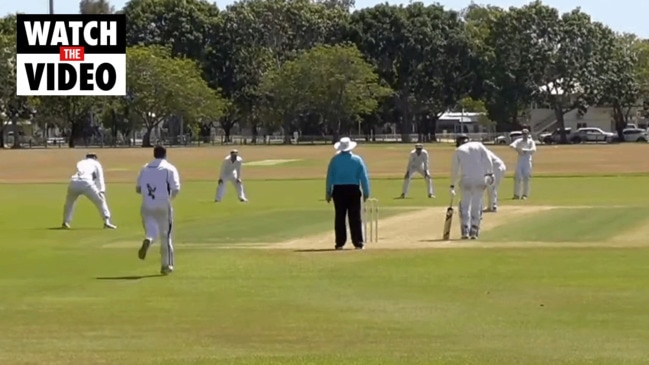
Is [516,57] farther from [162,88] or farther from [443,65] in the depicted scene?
[162,88]

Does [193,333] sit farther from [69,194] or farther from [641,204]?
[641,204]

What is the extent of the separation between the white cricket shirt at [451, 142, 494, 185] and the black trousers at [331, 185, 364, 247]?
2433 mm

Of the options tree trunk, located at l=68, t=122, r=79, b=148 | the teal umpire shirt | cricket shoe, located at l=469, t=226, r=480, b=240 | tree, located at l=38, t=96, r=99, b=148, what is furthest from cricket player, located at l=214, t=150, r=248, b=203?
tree trunk, located at l=68, t=122, r=79, b=148

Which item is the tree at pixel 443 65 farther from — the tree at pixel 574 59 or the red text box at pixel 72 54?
the red text box at pixel 72 54

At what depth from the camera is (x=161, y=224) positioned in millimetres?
18844

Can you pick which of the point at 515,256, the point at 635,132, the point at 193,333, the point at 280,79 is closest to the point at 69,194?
the point at 515,256

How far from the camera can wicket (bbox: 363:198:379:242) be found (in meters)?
25.2

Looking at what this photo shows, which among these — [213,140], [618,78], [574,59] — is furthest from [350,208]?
[213,140]

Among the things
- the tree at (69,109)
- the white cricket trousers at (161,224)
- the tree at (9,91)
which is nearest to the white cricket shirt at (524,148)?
the white cricket trousers at (161,224)

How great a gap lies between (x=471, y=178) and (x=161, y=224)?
691cm

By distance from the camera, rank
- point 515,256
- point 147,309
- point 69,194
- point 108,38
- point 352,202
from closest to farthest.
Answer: point 147,309 → point 515,256 → point 352,202 → point 69,194 → point 108,38

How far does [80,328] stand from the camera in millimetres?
13836

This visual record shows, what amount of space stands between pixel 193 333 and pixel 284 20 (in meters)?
124

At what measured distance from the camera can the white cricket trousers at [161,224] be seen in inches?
738
